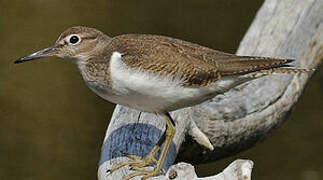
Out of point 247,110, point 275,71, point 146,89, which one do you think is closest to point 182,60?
point 146,89

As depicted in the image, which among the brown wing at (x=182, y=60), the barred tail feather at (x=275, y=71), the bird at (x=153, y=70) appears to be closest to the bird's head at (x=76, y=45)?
the bird at (x=153, y=70)

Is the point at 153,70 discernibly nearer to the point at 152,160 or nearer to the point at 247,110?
the point at 152,160

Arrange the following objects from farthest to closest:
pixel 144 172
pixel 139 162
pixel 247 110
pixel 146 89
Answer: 1. pixel 247 110
2. pixel 139 162
3. pixel 144 172
4. pixel 146 89

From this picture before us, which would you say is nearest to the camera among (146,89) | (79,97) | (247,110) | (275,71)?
(146,89)

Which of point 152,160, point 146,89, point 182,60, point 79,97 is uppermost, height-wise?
point 182,60

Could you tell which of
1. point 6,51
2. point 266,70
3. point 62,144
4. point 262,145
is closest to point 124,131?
point 266,70

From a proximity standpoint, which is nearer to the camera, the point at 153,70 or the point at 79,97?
the point at 153,70

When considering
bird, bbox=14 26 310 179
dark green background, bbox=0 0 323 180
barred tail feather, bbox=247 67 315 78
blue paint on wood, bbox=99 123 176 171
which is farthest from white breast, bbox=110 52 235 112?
dark green background, bbox=0 0 323 180
